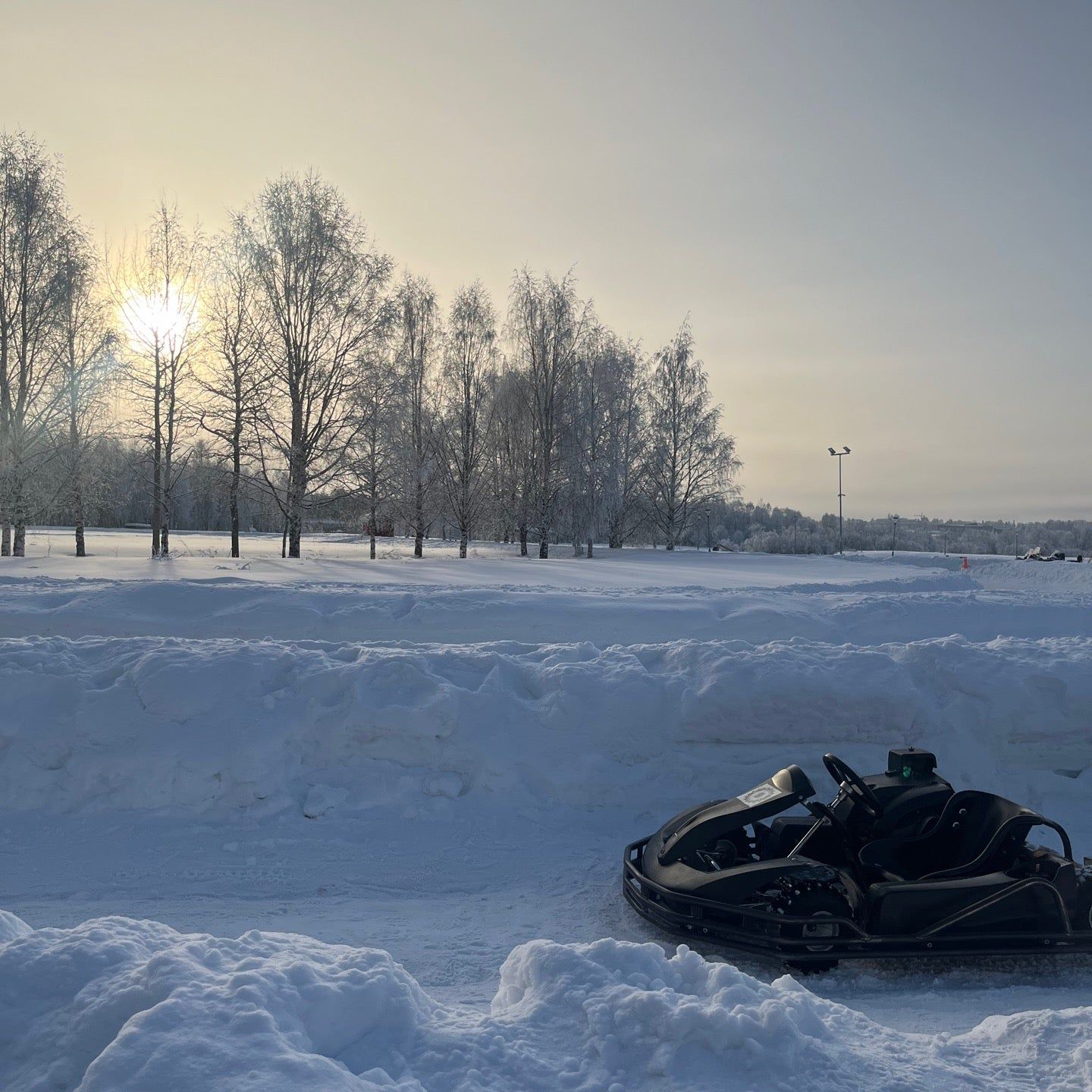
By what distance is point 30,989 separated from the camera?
2.47 m

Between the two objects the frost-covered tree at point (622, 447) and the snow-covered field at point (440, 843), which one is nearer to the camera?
the snow-covered field at point (440, 843)

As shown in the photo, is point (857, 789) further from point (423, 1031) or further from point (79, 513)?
point (79, 513)

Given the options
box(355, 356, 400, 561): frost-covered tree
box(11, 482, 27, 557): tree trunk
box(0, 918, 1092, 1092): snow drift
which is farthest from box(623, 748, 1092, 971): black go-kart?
box(11, 482, 27, 557): tree trunk

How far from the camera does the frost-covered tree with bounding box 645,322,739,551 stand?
39594mm

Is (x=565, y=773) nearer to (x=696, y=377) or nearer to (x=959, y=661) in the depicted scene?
(x=959, y=661)

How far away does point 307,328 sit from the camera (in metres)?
24.0

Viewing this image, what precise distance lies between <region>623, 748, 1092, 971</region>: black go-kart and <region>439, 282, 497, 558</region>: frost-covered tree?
84.1 feet

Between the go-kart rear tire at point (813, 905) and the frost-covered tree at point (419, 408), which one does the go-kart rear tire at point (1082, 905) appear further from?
the frost-covered tree at point (419, 408)

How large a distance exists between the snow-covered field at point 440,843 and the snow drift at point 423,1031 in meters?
0.01

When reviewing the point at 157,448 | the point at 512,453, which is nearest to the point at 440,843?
the point at 157,448

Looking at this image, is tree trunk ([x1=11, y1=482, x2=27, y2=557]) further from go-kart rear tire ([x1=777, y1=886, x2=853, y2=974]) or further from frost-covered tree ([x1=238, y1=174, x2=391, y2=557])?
go-kart rear tire ([x1=777, y1=886, x2=853, y2=974])

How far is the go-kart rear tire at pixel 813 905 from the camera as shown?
400 centimetres

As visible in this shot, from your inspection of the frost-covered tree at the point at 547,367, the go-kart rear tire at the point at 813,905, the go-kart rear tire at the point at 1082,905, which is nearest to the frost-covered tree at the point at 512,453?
the frost-covered tree at the point at 547,367

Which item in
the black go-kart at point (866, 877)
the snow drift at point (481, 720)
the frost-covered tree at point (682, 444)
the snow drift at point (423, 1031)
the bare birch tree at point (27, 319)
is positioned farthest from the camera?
the frost-covered tree at point (682, 444)
